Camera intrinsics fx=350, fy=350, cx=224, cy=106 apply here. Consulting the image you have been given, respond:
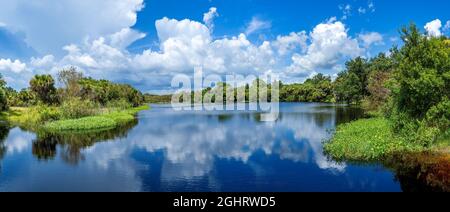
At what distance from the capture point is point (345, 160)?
21.8 meters

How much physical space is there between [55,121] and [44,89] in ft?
82.0

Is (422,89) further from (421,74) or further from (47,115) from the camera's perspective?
(47,115)

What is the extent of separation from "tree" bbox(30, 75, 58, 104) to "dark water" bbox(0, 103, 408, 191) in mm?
35529

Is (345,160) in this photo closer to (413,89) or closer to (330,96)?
(413,89)

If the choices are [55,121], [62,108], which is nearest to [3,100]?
[62,108]

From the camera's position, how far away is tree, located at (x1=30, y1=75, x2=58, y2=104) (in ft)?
223

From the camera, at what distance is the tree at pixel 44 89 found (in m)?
67.9

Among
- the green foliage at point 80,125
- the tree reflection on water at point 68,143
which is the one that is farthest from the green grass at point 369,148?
the green foliage at point 80,125

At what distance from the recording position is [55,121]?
47312 millimetres

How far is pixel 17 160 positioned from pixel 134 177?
1130 cm

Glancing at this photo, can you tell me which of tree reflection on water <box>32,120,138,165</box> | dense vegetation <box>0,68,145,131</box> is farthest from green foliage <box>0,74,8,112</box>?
tree reflection on water <box>32,120,138,165</box>

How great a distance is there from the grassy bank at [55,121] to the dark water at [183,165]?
7405 millimetres

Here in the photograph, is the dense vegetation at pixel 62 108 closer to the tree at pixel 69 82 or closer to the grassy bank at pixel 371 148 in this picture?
the tree at pixel 69 82
